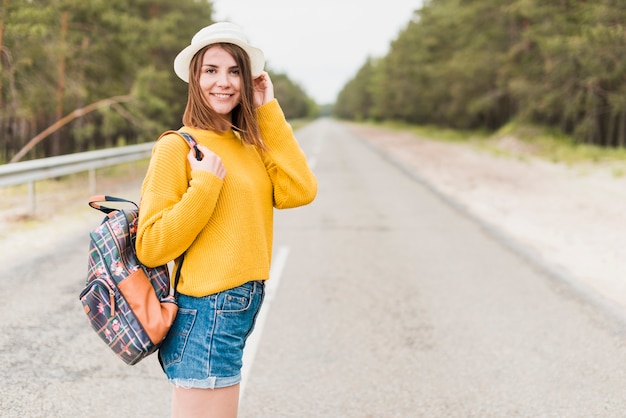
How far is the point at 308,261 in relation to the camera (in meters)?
7.11

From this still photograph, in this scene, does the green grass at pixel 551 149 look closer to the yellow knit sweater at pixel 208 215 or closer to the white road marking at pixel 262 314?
the white road marking at pixel 262 314

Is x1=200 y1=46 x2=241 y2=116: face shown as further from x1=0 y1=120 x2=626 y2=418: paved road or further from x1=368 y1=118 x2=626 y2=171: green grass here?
x1=368 y1=118 x2=626 y2=171: green grass

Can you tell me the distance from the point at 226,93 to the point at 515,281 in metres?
5.09

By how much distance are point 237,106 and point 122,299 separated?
81 centimetres

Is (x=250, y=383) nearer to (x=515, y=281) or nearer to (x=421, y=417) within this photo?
(x=421, y=417)

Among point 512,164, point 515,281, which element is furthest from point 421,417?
point 512,164

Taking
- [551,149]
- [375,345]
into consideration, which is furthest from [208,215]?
[551,149]

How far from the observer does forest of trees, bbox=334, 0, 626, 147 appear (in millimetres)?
20562

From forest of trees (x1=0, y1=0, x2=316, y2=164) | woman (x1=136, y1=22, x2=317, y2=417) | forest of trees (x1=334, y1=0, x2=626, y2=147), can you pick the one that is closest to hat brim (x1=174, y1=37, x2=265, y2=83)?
woman (x1=136, y1=22, x2=317, y2=417)

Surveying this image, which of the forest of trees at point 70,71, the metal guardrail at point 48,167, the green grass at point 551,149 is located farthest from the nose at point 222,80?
the green grass at point 551,149

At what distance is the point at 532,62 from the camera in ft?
93.6

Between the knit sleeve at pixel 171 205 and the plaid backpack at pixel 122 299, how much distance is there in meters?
0.06

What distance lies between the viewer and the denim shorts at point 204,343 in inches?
71.2

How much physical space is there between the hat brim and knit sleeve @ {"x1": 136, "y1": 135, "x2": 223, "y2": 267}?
1.19 feet
